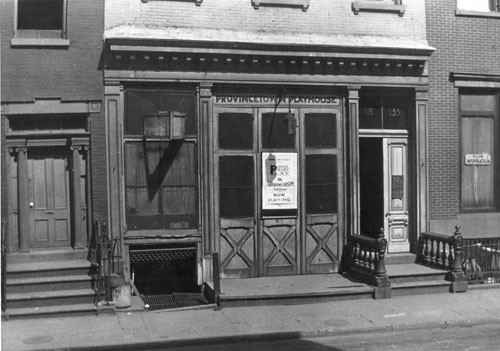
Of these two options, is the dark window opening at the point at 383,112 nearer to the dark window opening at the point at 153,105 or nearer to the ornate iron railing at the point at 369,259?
the ornate iron railing at the point at 369,259

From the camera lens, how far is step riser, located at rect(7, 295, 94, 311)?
10.5 meters

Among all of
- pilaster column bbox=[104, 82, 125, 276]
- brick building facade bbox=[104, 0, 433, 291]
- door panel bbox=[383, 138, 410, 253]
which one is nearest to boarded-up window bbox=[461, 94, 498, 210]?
brick building facade bbox=[104, 0, 433, 291]

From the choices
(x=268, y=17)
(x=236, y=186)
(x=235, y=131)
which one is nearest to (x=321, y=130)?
(x=235, y=131)

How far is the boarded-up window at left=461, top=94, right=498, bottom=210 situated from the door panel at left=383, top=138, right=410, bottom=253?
1402 mm

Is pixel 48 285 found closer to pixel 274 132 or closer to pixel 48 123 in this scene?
pixel 48 123

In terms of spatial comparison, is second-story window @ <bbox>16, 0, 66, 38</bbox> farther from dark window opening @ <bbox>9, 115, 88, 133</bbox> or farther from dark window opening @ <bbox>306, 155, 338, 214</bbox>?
dark window opening @ <bbox>306, 155, 338, 214</bbox>

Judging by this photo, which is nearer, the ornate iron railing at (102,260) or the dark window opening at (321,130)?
the ornate iron railing at (102,260)

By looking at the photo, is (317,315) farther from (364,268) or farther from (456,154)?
(456,154)

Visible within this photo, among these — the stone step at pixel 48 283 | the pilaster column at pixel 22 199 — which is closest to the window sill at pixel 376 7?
the pilaster column at pixel 22 199

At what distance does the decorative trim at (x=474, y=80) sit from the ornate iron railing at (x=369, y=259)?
410 cm

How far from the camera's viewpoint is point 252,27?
12.8 m

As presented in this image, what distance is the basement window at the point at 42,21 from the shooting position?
1157 cm

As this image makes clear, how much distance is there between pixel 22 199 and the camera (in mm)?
11539

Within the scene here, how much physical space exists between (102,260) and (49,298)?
108 cm
